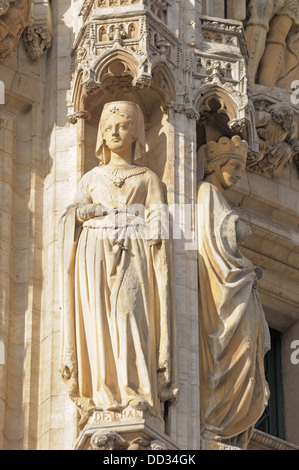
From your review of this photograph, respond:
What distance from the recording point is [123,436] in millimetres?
15742

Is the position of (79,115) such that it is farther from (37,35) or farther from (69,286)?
(69,286)

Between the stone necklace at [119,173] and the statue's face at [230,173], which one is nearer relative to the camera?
the stone necklace at [119,173]

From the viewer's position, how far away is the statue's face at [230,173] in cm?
1766

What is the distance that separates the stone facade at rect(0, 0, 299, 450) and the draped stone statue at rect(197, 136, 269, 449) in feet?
0.42

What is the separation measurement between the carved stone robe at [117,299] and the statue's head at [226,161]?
86 centimetres

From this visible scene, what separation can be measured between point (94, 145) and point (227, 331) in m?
1.76

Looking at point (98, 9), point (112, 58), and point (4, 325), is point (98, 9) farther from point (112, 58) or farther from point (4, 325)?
point (4, 325)

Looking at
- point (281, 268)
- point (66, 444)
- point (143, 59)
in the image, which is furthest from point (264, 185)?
point (66, 444)

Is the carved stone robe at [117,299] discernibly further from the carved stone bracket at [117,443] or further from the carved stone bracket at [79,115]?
the carved stone bracket at [79,115]

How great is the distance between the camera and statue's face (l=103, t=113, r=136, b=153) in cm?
1706

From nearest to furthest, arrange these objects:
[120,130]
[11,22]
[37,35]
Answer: [120,130] → [11,22] → [37,35]

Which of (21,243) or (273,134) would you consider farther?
(273,134)

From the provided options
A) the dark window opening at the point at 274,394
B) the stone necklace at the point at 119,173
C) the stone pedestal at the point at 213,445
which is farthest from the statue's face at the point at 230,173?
the stone pedestal at the point at 213,445

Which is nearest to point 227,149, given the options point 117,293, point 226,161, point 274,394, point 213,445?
point 226,161
